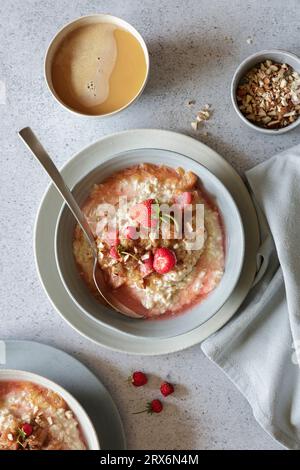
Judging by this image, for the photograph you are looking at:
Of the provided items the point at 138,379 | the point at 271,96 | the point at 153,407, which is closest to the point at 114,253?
the point at 138,379

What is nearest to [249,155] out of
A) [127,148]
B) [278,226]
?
[278,226]

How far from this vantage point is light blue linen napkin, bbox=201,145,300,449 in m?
1.88

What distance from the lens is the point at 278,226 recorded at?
187 centimetres

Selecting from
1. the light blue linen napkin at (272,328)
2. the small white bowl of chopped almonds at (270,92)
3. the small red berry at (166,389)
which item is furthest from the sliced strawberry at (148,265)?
the small white bowl of chopped almonds at (270,92)

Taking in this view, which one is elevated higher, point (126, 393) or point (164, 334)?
point (164, 334)

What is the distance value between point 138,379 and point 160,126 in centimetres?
87

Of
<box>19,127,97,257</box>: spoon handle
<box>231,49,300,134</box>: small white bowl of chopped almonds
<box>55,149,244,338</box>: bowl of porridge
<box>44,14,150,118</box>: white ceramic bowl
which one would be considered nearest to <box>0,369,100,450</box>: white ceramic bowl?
<box>55,149,244,338</box>: bowl of porridge

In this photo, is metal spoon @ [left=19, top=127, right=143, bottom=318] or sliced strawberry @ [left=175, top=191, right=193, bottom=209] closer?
metal spoon @ [left=19, top=127, right=143, bottom=318]

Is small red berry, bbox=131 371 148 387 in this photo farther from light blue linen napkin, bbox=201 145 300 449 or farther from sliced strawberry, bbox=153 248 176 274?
sliced strawberry, bbox=153 248 176 274

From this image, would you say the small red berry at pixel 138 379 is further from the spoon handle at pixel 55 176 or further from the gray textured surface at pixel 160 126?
the spoon handle at pixel 55 176

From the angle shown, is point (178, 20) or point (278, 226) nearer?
point (278, 226)

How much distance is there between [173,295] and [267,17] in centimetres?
101

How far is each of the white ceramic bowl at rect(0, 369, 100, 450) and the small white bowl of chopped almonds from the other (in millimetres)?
1049

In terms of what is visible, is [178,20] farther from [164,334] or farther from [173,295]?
[164,334]
